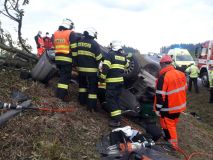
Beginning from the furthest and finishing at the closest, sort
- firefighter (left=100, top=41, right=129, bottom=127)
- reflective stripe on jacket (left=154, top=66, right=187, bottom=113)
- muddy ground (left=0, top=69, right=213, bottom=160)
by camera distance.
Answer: firefighter (left=100, top=41, right=129, bottom=127), reflective stripe on jacket (left=154, top=66, right=187, bottom=113), muddy ground (left=0, top=69, right=213, bottom=160)

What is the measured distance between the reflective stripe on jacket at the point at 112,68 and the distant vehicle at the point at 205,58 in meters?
10.6

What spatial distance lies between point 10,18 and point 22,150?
4863mm

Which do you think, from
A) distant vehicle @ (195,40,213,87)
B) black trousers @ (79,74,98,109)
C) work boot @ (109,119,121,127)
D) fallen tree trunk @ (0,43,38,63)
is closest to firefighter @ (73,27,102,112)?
black trousers @ (79,74,98,109)

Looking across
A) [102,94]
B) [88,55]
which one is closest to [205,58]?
[102,94]

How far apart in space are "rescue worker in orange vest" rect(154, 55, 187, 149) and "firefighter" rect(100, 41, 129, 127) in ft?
2.56

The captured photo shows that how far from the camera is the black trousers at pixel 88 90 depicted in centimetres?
728

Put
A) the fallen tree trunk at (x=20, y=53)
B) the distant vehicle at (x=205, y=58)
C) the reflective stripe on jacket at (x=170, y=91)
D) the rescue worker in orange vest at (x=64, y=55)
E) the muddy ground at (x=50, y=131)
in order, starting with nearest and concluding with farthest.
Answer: the muddy ground at (x=50, y=131) < the reflective stripe on jacket at (x=170, y=91) < the rescue worker in orange vest at (x=64, y=55) < the fallen tree trunk at (x=20, y=53) < the distant vehicle at (x=205, y=58)

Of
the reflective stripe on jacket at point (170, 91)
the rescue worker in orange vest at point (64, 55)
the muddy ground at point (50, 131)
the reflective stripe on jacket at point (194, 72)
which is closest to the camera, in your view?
the muddy ground at point (50, 131)

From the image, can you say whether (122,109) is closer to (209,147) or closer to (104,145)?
(104,145)

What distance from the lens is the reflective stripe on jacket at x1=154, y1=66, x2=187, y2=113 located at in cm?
689

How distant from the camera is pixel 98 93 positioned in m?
7.78

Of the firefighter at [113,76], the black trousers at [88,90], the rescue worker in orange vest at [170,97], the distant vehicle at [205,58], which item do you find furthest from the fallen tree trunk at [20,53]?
the distant vehicle at [205,58]

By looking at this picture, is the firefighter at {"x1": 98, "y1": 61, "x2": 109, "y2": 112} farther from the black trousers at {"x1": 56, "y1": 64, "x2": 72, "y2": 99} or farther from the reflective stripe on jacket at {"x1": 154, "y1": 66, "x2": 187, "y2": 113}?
the reflective stripe on jacket at {"x1": 154, "y1": 66, "x2": 187, "y2": 113}

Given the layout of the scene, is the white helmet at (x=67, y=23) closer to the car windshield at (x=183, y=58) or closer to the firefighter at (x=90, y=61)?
the firefighter at (x=90, y=61)
